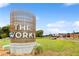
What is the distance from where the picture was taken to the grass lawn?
6.42 ft

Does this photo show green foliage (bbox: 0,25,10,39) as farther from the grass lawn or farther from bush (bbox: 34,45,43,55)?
bush (bbox: 34,45,43,55)

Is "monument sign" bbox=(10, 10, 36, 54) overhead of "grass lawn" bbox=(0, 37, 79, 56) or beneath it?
overhead

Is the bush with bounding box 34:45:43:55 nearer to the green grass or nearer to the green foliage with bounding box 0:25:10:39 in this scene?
the green grass

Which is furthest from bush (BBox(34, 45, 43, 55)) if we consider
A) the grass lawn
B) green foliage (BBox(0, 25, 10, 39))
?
green foliage (BBox(0, 25, 10, 39))

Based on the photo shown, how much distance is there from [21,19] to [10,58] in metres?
0.35

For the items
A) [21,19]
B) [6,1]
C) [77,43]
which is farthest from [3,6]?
[77,43]

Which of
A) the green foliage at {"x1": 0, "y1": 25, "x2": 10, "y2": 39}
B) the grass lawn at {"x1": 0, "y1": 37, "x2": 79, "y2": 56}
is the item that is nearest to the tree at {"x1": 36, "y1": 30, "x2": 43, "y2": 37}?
the grass lawn at {"x1": 0, "y1": 37, "x2": 79, "y2": 56}

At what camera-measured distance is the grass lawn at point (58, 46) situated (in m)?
1.96

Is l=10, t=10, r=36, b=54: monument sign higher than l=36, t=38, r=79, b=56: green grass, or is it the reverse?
l=10, t=10, r=36, b=54: monument sign

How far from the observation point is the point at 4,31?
1950 millimetres

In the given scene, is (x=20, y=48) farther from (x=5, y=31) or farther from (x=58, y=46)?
(x=58, y=46)

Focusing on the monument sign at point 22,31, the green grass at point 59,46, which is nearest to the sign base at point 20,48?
the monument sign at point 22,31

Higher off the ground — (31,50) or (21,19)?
(21,19)

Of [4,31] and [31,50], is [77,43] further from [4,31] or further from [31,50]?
[4,31]
